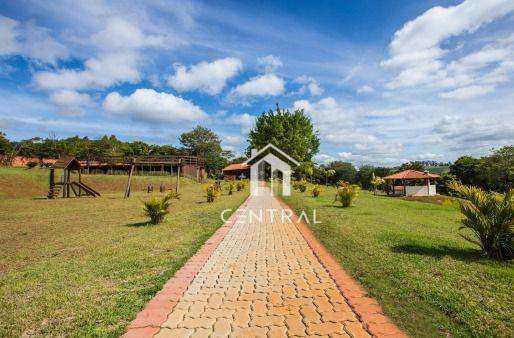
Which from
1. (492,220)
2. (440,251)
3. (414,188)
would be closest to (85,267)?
(440,251)

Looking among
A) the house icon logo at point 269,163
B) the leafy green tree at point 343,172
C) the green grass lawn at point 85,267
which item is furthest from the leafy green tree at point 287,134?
the green grass lawn at point 85,267

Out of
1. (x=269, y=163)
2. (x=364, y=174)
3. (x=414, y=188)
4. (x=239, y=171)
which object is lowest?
(x=414, y=188)

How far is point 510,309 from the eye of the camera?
361cm

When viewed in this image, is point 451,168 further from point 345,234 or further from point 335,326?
point 335,326

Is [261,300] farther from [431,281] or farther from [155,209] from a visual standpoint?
[155,209]

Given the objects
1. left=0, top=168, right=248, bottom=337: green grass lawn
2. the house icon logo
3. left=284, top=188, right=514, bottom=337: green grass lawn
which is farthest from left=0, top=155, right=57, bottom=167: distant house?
left=284, top=188, right=514, bottom=337: green grass lawn

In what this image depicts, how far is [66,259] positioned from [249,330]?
4.55 meters

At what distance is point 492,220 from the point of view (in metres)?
5.68

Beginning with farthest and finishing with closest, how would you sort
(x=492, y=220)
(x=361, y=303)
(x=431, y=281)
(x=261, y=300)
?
(x=492, y=220), (x=431, y=281), (x=261, y=300), (x=361, y=303)

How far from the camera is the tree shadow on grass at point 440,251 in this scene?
5.77m

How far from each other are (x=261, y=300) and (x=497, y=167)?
49501 millimetres

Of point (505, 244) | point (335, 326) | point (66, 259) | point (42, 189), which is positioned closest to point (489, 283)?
point (505, 244)

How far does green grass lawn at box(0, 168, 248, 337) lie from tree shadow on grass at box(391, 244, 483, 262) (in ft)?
14.3

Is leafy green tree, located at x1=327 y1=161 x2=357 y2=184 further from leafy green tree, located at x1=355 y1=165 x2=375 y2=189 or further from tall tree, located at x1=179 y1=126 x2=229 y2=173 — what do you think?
tall tree, located at x1=179 y1=126 x2=229 y2=173
